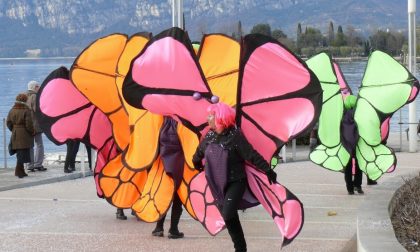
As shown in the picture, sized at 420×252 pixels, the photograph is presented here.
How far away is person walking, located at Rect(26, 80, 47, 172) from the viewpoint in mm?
16062

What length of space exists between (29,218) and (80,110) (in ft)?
5.32

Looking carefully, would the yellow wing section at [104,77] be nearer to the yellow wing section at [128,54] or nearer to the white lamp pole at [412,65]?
the yellow wing section at [128,54]

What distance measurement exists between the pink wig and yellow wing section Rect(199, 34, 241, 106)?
2.46 ft

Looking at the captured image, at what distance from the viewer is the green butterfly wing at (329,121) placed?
13586 millimetres

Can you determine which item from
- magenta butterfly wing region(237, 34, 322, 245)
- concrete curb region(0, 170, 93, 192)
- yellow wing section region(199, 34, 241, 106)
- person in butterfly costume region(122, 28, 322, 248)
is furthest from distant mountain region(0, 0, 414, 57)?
magenta butterfly wing region(237, 34, 322, 245)

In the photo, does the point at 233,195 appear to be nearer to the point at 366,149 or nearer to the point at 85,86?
the point at 85,86

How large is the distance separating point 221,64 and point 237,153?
1416mm

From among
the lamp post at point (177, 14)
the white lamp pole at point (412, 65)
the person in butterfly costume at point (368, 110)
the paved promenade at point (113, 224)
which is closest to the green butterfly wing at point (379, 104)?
the person in butterfly costume at point (368, 110)

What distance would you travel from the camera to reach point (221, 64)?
9.17 meters

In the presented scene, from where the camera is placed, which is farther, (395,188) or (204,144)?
(395,188)

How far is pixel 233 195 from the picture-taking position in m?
8.09

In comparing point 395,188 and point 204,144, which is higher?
point 204,144

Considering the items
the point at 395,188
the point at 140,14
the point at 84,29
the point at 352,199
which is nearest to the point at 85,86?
the point at 395,188

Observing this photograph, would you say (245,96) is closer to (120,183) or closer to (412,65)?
(120,183)
